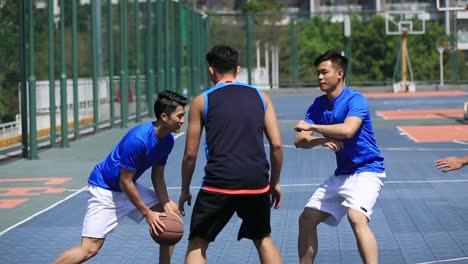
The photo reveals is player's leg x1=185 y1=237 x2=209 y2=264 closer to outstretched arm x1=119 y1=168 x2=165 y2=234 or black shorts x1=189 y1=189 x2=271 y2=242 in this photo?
black shorts x1=189 y1=189 x2=271 y2=242

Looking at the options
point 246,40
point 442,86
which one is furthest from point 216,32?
point 442,86

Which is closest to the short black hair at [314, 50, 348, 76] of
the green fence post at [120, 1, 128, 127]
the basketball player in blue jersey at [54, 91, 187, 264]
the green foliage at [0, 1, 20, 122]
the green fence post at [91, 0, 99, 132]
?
the basketball player in blue jersey at [54, 91, 187, 264]

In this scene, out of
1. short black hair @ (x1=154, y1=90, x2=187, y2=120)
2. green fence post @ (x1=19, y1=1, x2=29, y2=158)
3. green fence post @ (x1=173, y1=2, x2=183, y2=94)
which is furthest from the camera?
green fence post @ (x1=173, y1=2, x2=183, y2=94)

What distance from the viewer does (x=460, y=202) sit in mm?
14609

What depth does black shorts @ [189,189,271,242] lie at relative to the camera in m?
8.02

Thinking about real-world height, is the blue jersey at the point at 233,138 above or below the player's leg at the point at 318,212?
above

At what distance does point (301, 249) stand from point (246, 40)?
5283cm

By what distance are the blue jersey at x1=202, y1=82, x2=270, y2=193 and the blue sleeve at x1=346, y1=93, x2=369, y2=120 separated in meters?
1.13

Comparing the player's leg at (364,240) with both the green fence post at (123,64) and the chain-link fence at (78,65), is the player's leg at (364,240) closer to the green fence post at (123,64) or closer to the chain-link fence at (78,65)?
the chain-link fence at (78,65)

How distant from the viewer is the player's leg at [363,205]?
879 cm

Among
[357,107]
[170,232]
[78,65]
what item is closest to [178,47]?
[78,65]

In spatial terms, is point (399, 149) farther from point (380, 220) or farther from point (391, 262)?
point (391, 262)

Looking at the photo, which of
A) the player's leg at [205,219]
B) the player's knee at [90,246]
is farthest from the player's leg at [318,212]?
the player's knee at [90,246]

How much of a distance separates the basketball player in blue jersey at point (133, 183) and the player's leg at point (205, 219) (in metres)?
0.44
